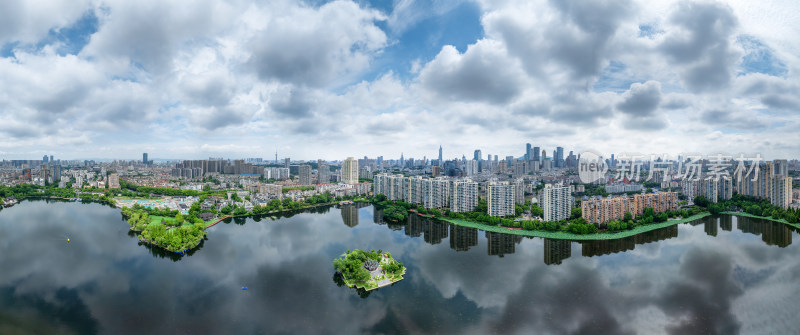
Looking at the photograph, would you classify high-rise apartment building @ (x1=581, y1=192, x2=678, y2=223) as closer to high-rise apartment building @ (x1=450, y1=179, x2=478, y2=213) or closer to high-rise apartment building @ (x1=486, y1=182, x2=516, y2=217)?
high-rise apartment building @ (x1=486, y1=182, x2=516, y2=217)

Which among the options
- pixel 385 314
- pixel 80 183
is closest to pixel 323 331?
pixel 385 314

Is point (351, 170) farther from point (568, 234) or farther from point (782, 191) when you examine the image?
point (782, 191)

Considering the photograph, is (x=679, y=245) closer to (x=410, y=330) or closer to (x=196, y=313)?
(x=410, y=330)

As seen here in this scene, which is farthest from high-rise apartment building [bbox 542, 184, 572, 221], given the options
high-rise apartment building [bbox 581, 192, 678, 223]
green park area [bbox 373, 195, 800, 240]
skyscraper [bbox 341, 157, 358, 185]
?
skyscraper [bbox 341, 157, 358, 185]

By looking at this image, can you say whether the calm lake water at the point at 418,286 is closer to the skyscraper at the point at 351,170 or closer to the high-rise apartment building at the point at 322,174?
the skyscraper at the point at 351,170

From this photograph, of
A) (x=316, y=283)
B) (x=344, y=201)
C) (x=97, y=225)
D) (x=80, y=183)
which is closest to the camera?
(x=316, y=283)
